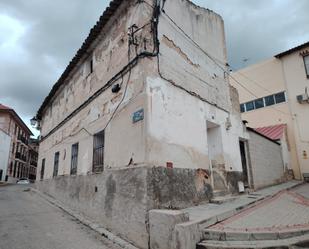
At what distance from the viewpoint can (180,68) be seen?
21.2 feet

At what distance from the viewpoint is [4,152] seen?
95.3ft

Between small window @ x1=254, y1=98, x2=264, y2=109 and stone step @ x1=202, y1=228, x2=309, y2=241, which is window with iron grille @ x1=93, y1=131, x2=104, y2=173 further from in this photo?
small window @ x1=254, y1=98, x2=264, y2=109

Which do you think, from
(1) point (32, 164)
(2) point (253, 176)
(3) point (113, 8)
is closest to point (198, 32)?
(3) point (113, 8)

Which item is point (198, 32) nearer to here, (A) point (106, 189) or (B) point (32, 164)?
(A) point (106, 189)

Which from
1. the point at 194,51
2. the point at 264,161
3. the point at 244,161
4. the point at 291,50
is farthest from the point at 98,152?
the point at 291,50

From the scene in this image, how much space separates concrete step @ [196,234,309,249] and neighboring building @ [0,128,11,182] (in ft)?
101

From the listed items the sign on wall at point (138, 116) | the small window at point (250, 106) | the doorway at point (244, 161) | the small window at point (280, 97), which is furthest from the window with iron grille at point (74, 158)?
the small window at point (280, 97)

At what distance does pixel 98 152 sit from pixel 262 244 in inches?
190

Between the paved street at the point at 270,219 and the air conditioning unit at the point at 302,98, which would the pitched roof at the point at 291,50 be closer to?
the air conditioning unit at the point at 302,98

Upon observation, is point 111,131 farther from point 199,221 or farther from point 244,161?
point 244,161

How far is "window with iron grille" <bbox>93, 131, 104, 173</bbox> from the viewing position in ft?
22.2

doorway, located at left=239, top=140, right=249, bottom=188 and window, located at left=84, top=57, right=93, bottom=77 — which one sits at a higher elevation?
window, located at left=84, top=57, right=93, bottom=77

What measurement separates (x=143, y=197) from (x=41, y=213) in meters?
5.18

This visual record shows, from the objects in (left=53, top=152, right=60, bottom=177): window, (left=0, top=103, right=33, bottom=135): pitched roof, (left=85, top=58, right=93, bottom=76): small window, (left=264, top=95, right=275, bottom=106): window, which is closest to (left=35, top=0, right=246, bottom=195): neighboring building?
(left=85, top=58, right=93, bottom=76): small window
